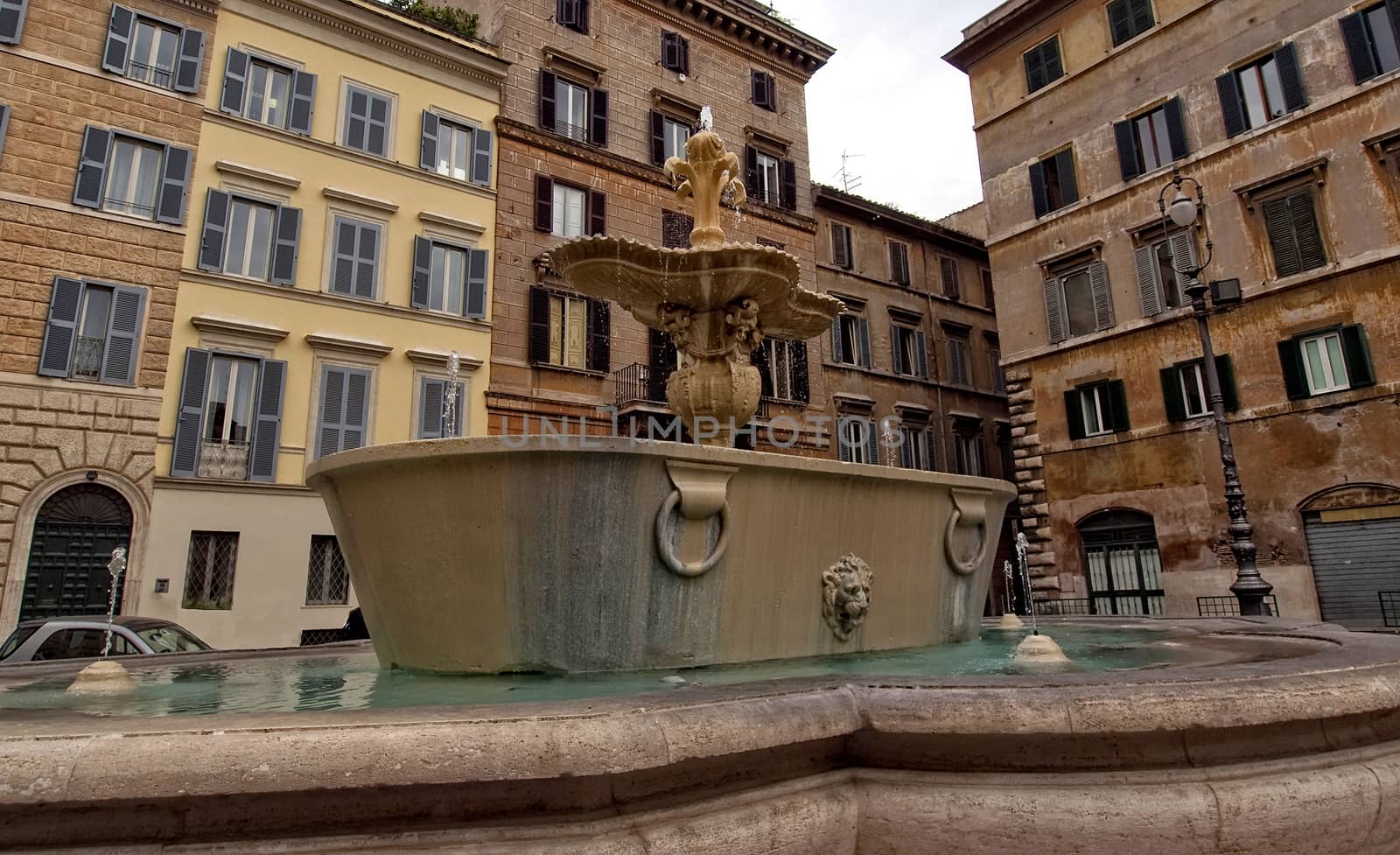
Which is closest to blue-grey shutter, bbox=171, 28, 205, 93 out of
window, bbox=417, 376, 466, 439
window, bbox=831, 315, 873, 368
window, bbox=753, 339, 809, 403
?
window, bbox=417, 376, 466, 439

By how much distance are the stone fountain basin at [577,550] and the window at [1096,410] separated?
59.4 feet

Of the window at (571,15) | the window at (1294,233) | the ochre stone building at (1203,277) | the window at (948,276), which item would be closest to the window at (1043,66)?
the ochre stone building at (1203,277)

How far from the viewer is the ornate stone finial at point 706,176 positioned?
752 centimetres

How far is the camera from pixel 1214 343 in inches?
739

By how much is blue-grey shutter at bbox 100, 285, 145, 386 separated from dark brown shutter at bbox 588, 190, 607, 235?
10.1 meters

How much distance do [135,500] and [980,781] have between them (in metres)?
16.5

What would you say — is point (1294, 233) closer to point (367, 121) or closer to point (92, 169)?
point (367, 121)

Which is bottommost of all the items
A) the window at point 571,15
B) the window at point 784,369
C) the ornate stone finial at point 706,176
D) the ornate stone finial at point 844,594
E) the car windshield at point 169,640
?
the car windshield at point 169,640

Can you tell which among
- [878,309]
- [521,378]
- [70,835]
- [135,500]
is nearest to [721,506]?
[70,835]

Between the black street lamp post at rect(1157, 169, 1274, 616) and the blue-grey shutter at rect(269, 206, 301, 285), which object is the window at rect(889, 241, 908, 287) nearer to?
the black street lamp post at rect(1157, 169, 1274, 616)

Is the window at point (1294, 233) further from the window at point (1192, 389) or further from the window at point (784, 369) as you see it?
the window at point (784, 369)

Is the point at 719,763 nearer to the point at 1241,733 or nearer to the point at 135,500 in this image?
the point at 1241,733

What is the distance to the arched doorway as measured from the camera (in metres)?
14.1

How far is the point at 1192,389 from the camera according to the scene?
743 inches
